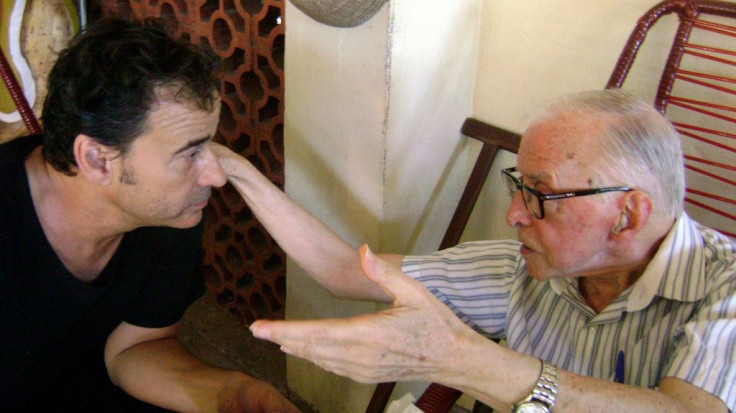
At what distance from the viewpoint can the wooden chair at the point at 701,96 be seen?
1539 mm

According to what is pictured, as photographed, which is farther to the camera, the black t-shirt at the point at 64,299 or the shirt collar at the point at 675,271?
the black t-shirt at the point at 64,299

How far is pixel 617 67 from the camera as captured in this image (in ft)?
5.20

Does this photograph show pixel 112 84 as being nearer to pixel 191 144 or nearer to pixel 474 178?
pixel 191 144

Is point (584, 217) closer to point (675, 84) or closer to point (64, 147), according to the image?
point (675, 84)

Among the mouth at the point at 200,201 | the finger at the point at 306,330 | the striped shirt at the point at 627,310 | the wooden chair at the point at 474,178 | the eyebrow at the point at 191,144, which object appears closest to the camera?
the finger at the point at 306,330

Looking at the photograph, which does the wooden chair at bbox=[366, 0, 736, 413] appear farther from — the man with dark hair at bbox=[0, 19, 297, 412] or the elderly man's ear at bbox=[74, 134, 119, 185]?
the elderly man's ear at bbox=[74, 134, 119, 185]

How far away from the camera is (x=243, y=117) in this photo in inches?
87.0

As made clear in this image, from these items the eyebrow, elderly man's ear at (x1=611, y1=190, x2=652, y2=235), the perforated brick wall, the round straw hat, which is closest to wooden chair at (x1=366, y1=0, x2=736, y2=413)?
elderly man's ear at (x1=611, y1=190, x2=652, y2=235)

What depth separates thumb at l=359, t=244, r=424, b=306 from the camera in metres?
1.01

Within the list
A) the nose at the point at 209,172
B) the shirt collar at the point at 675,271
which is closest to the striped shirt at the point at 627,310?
the shirt collar at the point at 675,271

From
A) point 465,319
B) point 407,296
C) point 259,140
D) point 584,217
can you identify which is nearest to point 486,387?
point 407,296

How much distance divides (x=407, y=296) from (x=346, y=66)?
0.88 metres

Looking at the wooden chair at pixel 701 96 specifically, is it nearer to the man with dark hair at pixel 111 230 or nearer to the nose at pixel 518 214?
the nose at pixel 518 214

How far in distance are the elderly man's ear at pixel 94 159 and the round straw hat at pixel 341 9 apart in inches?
22.1
